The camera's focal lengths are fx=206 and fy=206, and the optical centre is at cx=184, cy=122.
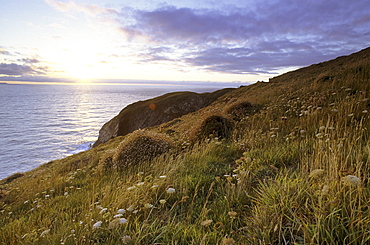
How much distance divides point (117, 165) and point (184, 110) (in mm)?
40316

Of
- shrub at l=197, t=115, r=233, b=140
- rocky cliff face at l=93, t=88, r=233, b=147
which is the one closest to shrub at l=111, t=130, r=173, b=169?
shrub at l=197, t=115, r=233, b=140

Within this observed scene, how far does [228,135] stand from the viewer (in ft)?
29.8

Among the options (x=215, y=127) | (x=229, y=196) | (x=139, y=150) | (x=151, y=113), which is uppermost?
(x=215, y=127)

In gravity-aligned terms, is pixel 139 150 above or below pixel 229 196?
below

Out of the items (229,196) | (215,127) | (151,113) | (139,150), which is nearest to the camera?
(229,196)

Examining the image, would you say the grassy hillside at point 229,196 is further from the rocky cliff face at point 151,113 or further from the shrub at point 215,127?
the rocky cliff face at point 151,113

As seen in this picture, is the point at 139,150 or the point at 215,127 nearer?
the point at 139,150

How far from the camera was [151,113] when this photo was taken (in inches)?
1871

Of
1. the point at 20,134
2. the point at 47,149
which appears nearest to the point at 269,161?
the point at 47,149

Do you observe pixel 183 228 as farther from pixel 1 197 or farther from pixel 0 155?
pixel 0 155

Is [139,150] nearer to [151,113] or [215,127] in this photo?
[215,127]

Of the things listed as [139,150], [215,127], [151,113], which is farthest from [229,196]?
[151,113]

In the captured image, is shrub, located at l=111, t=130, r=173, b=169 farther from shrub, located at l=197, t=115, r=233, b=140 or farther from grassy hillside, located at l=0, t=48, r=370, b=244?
shrub, located at l=197, t=115, r=233, b=140

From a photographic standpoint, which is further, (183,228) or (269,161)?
(269,161)
